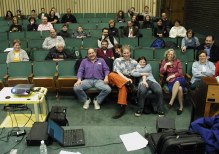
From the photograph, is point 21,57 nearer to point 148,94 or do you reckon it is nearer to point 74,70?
point 74,70

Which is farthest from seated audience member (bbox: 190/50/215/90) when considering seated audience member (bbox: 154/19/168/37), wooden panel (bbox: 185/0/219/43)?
wooden panel (bbox: 185/0/219/43)

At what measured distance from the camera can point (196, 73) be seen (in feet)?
14.9

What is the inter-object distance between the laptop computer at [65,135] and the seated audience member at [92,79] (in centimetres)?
152

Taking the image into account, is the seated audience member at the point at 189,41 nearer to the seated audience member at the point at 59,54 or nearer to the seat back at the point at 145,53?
the seat back at the point at 145,53

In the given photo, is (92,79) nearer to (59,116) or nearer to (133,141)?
(59,116)

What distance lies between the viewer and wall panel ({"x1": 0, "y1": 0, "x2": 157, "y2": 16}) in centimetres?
1087

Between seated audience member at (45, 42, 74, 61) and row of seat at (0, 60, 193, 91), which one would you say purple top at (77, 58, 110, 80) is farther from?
seated audience member at (45, 42, 74, 61)

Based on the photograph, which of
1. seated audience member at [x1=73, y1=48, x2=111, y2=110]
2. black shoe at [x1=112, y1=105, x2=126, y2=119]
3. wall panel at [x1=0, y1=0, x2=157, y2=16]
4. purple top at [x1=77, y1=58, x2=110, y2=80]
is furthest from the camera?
wall panel at [x1=0, y1=0, x2=157, y2=16]

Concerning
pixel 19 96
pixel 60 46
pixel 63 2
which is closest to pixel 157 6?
pixel 63 2

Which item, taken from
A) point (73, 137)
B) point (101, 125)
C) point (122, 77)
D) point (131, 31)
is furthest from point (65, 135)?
point (131, 31)

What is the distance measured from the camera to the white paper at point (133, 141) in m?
2.75

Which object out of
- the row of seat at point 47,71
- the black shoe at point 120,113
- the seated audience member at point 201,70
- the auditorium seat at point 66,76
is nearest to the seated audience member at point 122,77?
the black shoe at point 120,113

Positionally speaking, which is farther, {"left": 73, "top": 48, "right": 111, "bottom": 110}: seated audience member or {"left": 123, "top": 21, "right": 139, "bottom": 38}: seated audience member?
{"left": 123, "top": 21, "right": 139, "bottom": 38}: seated audience member

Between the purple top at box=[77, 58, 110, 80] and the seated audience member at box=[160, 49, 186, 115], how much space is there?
3.47ft
